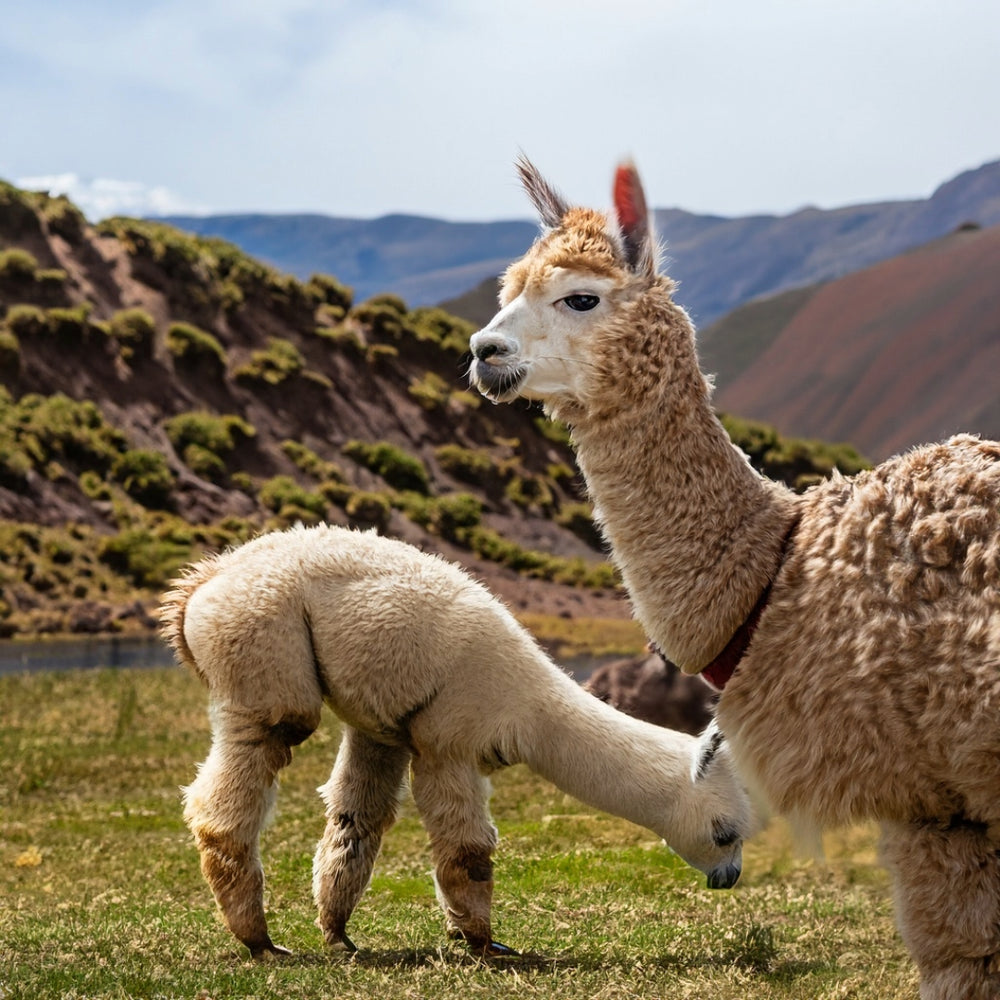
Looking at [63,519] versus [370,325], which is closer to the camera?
[63,519]

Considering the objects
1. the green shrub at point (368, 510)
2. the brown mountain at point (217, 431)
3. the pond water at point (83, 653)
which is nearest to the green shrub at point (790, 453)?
the brown mountain at point (217, 431)

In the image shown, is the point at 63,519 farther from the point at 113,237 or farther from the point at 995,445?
the point at 995,445

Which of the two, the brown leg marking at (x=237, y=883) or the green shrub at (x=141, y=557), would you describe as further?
the green shrub at (x=141, y=557)

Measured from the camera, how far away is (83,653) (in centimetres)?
2672

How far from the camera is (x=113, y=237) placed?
5409cm

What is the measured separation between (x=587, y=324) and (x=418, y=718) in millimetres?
2538

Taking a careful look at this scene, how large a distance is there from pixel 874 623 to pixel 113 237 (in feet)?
178

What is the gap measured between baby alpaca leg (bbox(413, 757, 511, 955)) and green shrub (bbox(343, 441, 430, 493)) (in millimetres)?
44095

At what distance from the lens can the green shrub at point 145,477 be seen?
41031 millimetres

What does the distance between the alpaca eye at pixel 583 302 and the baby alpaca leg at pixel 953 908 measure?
1.98m

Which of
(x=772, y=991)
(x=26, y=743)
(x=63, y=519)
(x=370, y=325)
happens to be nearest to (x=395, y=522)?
(x=63, y=519)

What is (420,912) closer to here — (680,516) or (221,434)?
(680,516)

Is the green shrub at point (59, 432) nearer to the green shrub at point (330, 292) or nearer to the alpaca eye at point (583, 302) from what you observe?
the green shrub at point (330, 292)

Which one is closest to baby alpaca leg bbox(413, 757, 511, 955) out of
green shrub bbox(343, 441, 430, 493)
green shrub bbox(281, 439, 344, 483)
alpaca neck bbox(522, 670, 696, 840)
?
alpaca neck bbox(522, 670, 696, 840)
